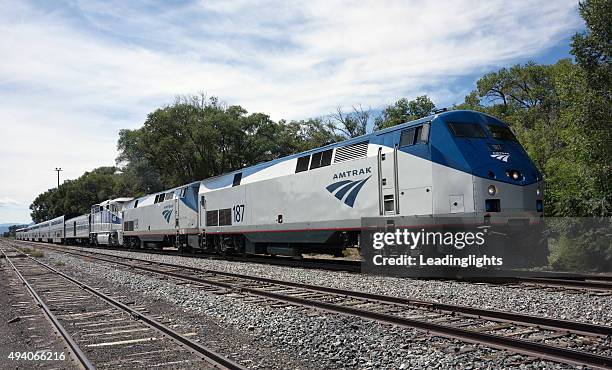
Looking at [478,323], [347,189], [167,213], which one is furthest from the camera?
[167,213]

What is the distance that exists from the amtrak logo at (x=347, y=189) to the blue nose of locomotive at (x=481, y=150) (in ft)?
8.71

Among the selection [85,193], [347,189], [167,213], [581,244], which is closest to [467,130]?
[347,189]

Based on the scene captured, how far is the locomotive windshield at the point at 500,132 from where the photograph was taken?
1231 centimetres

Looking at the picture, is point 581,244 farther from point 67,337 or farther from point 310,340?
point 67,337

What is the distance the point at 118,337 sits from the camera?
24.1 feet

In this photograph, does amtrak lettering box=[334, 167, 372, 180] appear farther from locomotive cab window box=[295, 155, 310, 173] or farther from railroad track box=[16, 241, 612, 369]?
railroad track box=[16, 241, 612, 369]

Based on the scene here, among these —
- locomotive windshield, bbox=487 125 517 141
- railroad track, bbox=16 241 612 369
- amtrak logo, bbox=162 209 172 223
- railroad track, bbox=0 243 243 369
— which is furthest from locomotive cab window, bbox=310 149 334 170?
amtrak logo, bbox=162 209 172 223

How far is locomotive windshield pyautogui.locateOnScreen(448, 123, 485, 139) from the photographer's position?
11.8 metres

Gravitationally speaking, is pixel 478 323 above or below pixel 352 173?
below

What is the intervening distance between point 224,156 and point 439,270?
3828cm

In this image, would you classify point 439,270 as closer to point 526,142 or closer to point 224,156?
point 526,142

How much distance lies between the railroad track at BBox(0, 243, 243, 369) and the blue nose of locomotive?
23.9ft

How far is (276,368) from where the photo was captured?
5684 millimetres

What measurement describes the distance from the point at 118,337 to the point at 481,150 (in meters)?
8.55
